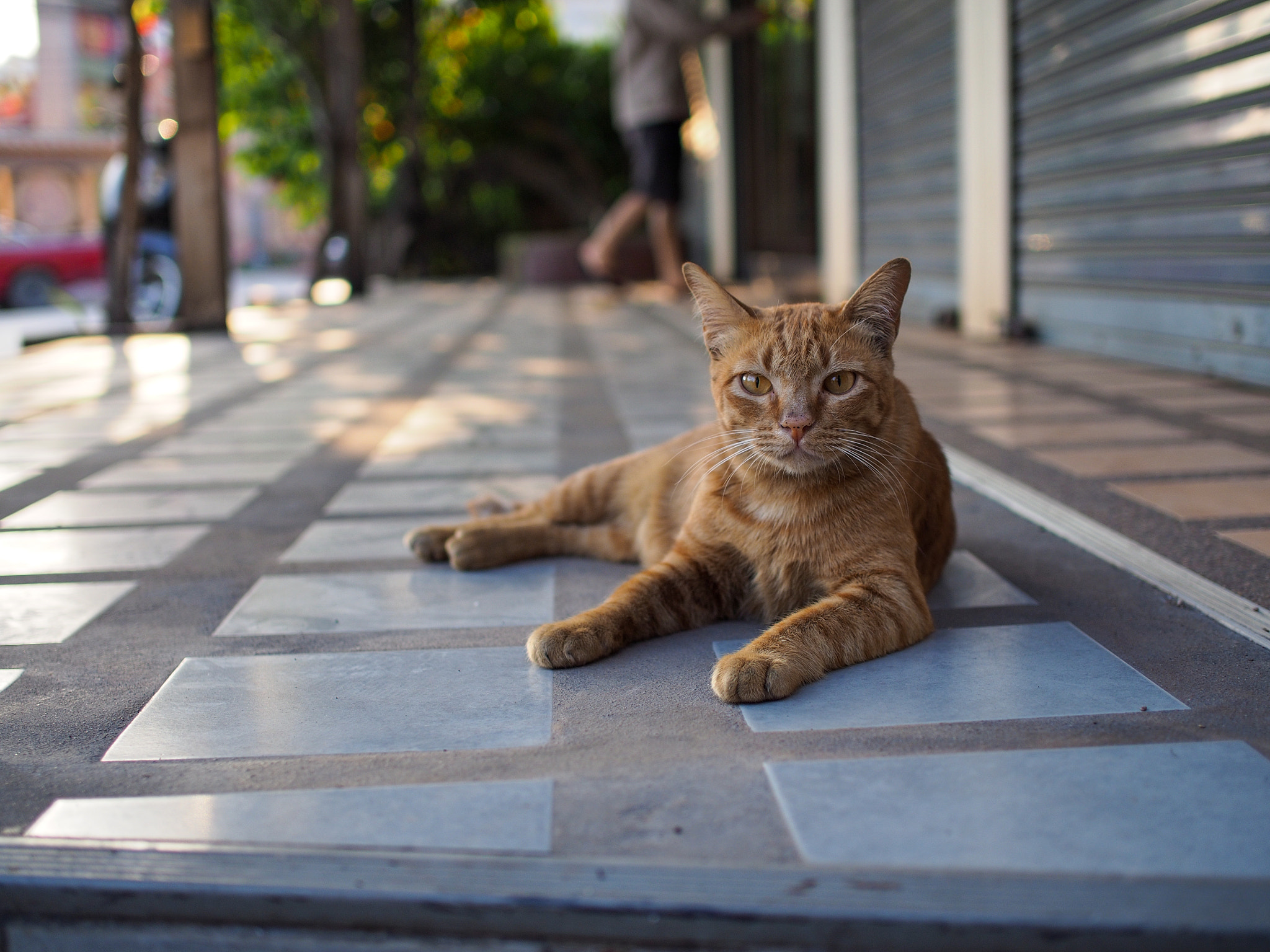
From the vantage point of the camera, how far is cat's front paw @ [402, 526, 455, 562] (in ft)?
8.71

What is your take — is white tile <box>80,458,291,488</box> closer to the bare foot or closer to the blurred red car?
the bare foot

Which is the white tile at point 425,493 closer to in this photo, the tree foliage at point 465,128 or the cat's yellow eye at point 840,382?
the cat's yellow eye at point 840,382

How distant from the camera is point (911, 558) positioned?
2.11 meters

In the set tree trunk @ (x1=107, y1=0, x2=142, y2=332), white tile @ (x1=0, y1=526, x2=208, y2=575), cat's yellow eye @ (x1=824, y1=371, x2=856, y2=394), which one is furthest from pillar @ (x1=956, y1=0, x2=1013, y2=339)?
tree trunk @ (x1=107, y1=0, x2=142, y2=332)

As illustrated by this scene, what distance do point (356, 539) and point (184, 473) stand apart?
1.16 metres

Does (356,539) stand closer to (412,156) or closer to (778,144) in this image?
(778,144)

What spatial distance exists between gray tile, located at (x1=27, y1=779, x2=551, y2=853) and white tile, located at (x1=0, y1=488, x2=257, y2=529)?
1.74 m

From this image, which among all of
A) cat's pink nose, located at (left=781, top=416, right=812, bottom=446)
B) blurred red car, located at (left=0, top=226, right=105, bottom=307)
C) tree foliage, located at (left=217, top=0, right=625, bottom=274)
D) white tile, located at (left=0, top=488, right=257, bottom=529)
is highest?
tree foliage, located at (left=217, top=0, right=625, bottom=274)

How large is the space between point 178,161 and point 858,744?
795 cm

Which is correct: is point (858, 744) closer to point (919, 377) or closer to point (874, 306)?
point (874, 306)

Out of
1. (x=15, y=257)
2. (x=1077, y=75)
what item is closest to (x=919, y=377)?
(x=1077, y=75)

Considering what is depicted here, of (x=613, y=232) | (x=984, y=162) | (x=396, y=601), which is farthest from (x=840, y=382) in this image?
(x=613, y=232)

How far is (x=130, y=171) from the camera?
25.9 ft

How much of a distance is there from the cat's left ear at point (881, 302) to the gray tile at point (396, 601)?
2.79 ft
